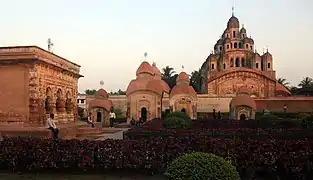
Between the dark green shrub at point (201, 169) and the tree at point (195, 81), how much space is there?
212 feet

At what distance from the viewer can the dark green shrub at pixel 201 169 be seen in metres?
5.34

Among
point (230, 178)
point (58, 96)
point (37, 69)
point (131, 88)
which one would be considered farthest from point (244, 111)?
point (230, 178)

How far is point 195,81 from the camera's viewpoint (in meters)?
74.6

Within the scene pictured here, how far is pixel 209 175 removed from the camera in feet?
17.5

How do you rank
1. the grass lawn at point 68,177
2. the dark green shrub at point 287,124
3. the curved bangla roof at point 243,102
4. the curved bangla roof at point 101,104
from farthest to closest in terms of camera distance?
the curved bangla roof at point 101,104, the curved bangla roof at point 243,102, the dark green shrub at point 287,124, the grass lawn at point 68,177

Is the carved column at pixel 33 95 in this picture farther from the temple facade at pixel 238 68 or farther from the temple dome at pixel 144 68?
the temple facade at pixel 238 68

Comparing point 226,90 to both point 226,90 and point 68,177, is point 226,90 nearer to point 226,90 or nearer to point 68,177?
point 226,90

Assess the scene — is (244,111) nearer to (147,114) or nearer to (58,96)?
(147,114)

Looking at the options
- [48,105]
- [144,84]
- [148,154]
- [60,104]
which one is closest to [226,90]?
[144,84]

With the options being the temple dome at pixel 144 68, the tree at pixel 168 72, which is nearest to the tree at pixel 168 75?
the tree at pixel 168 72

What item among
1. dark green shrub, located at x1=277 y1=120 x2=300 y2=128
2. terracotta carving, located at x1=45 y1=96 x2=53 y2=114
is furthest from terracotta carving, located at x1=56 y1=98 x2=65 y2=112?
dark green shrub, located at x1=277 y1=120 x2=300 y2=128

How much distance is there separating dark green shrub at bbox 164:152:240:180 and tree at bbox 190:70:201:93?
212ft

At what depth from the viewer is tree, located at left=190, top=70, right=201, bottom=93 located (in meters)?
71.2

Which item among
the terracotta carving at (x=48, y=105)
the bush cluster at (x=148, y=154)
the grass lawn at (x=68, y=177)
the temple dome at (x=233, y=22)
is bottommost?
the grass lawn at (x=68, y=177)
